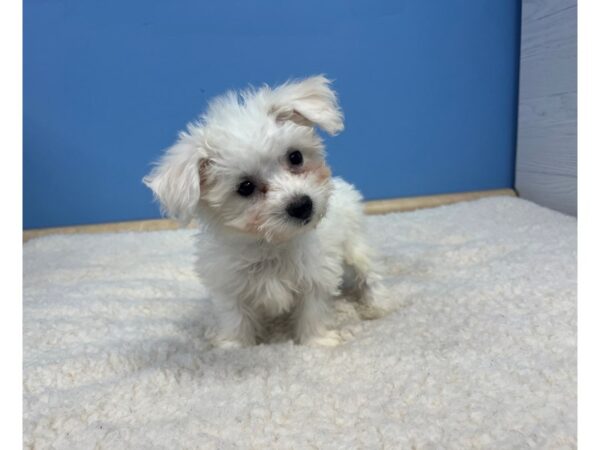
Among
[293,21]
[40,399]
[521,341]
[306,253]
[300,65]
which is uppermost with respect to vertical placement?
[293,21]

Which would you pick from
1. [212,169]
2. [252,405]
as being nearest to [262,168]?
[212,169]

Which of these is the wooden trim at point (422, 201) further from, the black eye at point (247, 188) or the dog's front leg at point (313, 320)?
the black eye at point (247, 188)

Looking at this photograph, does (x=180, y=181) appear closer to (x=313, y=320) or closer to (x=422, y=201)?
(x=313, y=320)

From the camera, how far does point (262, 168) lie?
1.22 m

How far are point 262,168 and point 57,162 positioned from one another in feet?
6.04

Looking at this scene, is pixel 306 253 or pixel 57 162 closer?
pixel 306 253

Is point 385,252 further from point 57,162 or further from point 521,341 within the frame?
point 57,162

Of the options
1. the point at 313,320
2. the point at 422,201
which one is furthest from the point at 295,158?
the point at 422,201

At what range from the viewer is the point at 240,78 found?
98.7 inches

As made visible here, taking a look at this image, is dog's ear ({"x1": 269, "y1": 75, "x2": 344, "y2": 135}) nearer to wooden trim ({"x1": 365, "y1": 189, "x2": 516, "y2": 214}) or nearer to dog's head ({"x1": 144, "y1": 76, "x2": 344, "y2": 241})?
dog's head ({"x1": 144, "y1": 76, "x2": 344, "y2": 241})

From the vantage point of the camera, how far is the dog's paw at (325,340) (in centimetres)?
138

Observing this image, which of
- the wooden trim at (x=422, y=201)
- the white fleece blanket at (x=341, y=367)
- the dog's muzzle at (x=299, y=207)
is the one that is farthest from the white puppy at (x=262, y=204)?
the wooden trim at (x=422, y=201)

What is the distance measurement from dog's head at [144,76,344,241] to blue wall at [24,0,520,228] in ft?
4.25

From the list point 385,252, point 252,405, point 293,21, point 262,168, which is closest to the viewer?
point 252,405
